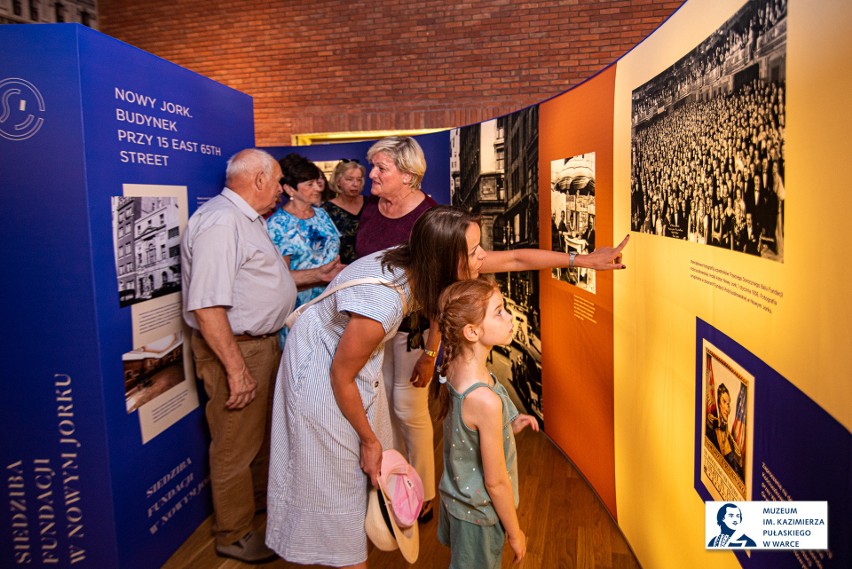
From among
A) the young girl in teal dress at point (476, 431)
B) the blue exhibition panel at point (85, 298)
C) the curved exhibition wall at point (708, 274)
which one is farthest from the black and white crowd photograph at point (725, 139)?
the blue exhibition panel at point (85, 298)

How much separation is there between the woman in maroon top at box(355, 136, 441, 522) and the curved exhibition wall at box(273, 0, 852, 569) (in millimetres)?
838

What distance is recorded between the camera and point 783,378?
4.46 ft

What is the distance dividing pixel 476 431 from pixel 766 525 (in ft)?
2.51

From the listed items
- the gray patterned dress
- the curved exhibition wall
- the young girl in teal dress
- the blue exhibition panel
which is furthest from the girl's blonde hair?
the blue exhibition panel

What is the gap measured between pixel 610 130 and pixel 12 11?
286 inches

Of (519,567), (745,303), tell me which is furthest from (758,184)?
(519,567)

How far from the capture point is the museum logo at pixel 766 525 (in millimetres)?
1236

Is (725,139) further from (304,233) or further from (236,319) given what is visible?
(304,233)

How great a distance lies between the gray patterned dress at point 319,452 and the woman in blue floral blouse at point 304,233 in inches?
56.2

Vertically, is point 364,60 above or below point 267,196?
above

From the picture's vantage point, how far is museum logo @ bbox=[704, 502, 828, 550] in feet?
4.06

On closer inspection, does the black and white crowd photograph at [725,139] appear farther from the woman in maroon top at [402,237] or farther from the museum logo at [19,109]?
the museum logo at [19,109]

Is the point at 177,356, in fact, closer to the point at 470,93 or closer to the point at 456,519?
the point at 456,519

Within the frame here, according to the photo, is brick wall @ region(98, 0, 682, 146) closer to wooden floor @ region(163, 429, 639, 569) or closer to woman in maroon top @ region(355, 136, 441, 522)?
woman in maroon top @ region(355, 136, 441, 522)
